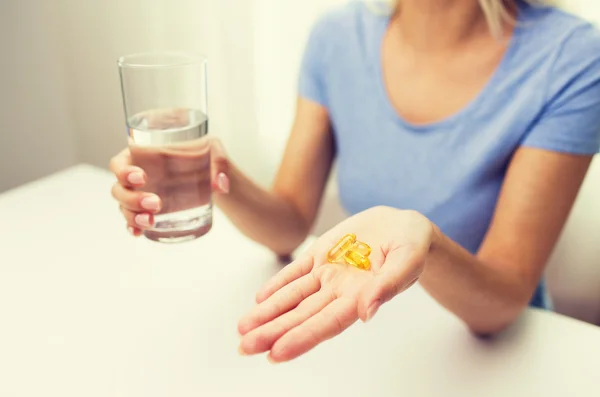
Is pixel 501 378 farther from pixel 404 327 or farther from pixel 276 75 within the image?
pixel 276 75

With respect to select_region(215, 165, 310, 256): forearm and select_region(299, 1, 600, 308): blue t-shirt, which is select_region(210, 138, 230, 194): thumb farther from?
select_region(299, 1, 600, 308): blue t-shirt

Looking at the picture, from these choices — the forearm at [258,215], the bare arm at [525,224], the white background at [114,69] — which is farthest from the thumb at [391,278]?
the white background at [114,69]

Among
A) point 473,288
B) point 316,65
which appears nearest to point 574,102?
point 473,288

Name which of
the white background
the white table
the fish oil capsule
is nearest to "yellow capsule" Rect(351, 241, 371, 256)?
the fish oil capsule

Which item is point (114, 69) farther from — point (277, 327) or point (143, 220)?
point (277, 327)

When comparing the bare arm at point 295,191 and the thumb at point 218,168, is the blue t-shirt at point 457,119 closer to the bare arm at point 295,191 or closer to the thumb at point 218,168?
the bare arm at point 295,191

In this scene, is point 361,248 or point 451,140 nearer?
point 361,248

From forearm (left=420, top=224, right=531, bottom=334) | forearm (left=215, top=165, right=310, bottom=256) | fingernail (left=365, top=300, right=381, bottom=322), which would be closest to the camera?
fingernail (left=365, top=300, right=381, bottom=322)
